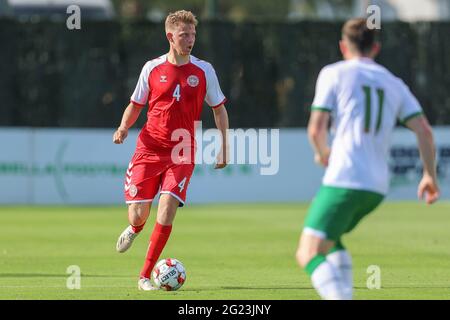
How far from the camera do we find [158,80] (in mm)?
11914

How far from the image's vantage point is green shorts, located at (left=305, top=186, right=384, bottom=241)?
28.1 feet

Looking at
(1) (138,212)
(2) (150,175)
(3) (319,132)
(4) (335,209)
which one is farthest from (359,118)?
(1) (138,212)

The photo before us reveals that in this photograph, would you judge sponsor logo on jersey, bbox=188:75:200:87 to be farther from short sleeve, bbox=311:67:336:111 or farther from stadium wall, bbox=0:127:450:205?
stadium wall, bbox=0:127:450:205

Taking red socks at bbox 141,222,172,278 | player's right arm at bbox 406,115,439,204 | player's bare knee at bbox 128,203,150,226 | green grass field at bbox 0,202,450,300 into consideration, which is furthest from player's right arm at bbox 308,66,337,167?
player's bare knee at bbox 128,203,150,226

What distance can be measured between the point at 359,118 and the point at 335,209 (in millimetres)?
→ 682

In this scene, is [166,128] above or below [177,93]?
below

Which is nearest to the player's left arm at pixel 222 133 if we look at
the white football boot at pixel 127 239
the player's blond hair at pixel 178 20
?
the player's blond hair at pixel 178 20

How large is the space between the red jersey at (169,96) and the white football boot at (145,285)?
131 centimetres

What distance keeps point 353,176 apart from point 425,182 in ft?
1.83

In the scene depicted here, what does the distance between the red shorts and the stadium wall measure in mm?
11574

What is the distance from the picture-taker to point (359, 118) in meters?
8.64

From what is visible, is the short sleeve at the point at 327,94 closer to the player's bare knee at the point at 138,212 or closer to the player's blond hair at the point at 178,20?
the player's blond hair at the point at 178,20

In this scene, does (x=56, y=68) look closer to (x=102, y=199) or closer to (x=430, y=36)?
(x=102, y=199)

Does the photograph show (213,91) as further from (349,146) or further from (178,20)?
Answer: (349,146)
